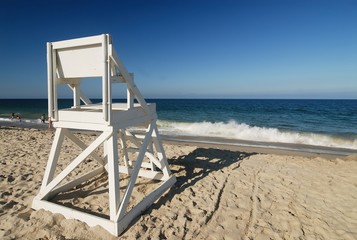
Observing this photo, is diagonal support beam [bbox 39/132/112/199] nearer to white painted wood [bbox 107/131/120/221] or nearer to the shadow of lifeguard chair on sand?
the shadow of lifeguard chair on sand

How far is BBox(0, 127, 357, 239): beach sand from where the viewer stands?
11.2 ft

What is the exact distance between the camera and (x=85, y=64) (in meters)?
3.32

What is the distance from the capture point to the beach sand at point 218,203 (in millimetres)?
3422

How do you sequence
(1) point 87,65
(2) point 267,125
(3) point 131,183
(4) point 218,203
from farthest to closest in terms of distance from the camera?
(2) point 267,125
(4) point 218,203
(3) point 131,183
(1) point 87,65

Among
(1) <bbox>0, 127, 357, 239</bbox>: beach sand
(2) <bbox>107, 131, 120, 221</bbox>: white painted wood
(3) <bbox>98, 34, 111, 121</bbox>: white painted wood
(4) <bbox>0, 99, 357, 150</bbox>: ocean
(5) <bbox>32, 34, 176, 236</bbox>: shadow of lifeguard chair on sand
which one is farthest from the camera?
(4) <bbox>0, 99, 357, 150</bbox>: ocean

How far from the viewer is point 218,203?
4.35 metres

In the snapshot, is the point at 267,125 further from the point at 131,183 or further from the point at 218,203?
the point at 131,183

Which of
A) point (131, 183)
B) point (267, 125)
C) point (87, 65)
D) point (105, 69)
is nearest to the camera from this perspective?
point (105, 69)

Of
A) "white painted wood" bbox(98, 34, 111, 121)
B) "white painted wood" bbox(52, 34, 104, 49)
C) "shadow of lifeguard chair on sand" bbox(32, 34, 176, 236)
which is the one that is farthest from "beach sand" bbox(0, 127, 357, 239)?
"white painted wood" bbox(52, 34, 104, 49)

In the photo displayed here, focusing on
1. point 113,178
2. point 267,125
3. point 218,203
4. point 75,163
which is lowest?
point 267,125

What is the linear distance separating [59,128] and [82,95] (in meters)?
1.17

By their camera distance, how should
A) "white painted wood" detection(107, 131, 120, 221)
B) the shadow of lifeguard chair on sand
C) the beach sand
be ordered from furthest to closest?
the beach sand → "white painted wood" detection(107, 131, 120, 221) → the shadow of lifeguard chair on sand

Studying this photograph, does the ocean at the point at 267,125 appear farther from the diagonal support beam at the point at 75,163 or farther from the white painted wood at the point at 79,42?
the white painted wood at the point at 79,42

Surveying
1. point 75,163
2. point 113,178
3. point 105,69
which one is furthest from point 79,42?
point 113,178
